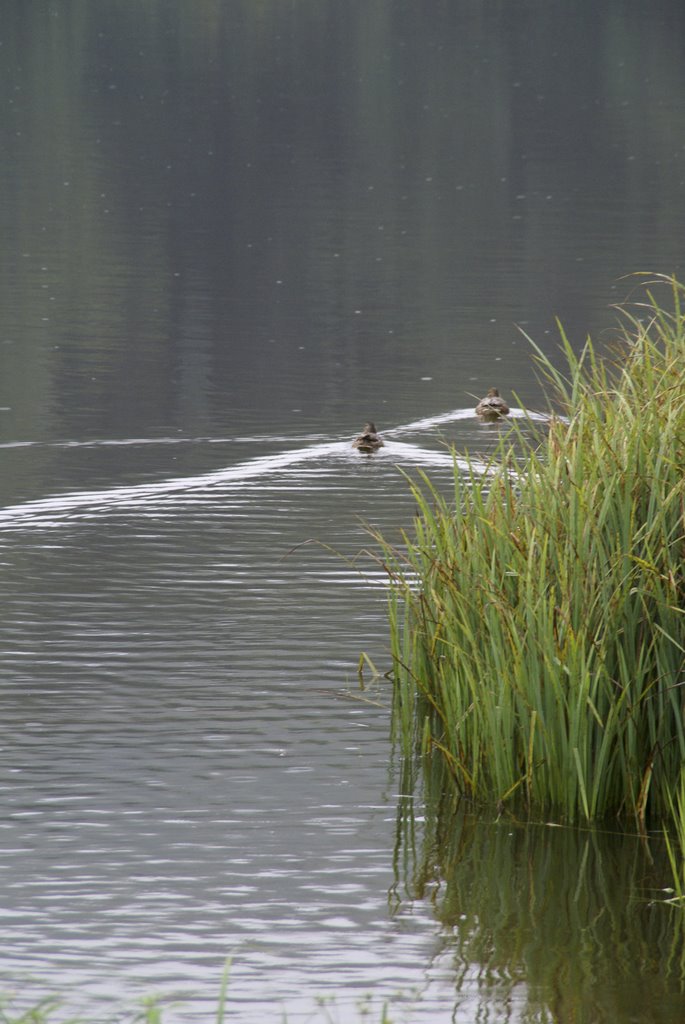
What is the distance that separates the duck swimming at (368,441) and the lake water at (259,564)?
5.1 inches

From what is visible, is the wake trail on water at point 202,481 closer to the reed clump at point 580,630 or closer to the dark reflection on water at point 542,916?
the reed clump at point 580,630

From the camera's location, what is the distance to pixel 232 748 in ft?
34.9

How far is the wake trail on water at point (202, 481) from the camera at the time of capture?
17000 mm

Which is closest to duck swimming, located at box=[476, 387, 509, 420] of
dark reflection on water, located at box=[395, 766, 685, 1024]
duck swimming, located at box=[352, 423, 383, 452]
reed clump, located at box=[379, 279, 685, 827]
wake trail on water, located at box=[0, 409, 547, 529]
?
wake trail on water, located at box=[0, 409, 547, 529]

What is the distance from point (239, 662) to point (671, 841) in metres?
3.86

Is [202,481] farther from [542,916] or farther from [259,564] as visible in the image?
[542,916]

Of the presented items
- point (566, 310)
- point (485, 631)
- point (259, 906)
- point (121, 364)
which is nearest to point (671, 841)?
point (485, 631)

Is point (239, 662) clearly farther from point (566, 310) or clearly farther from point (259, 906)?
point (566, 310)

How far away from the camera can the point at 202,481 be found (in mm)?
18484

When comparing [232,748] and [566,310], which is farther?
[566,310]

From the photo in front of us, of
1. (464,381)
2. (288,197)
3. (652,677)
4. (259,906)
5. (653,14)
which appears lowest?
(259,906)

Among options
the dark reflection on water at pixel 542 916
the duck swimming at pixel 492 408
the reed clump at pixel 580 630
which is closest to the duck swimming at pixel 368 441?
the duck swimming at pixel 492 408

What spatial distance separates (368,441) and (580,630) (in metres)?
10.7

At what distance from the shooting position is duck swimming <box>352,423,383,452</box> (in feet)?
64.4
